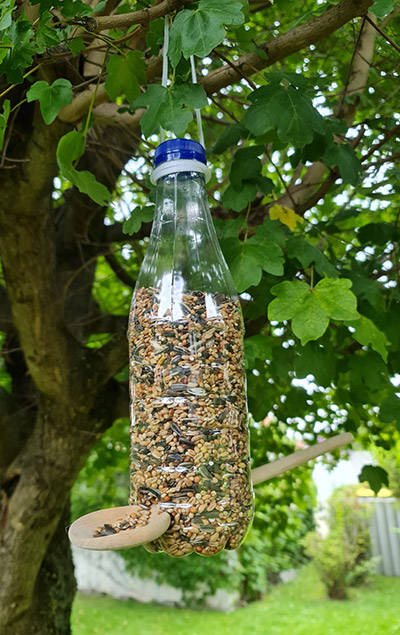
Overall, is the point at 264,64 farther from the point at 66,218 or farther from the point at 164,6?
the point at 66,218

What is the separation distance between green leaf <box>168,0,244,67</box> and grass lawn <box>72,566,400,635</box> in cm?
725

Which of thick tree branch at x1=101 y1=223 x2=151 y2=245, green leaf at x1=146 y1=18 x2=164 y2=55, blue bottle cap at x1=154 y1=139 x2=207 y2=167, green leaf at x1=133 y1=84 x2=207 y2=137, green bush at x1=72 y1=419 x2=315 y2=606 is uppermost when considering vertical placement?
thick tree branch at x1=101 y1=223 x2=151 y2=245

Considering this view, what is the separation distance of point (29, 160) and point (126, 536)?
5.29 ft

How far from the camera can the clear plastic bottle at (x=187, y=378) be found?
1.23m

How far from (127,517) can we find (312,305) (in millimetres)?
602

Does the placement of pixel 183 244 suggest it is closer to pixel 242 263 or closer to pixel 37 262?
pixel 242 263

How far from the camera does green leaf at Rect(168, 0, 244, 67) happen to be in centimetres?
109

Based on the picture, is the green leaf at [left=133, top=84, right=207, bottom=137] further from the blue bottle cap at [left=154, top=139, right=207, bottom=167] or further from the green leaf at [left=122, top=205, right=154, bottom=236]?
the green leaf at [left=122, top=205, right=154, bottom=236]

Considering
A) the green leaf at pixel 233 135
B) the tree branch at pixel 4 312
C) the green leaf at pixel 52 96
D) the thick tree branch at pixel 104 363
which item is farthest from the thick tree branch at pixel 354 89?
the tree branch at pixel 4 312

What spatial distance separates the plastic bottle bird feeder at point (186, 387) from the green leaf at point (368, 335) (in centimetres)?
39

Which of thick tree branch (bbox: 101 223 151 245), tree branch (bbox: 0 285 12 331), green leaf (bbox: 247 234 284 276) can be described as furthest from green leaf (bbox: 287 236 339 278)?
tree branch (bbox: 0 285 12 331)

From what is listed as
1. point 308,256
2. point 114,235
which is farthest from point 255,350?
point 114,235

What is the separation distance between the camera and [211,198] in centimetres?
227

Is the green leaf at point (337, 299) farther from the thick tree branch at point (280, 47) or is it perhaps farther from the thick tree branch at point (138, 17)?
the thick tree branch at point (138, 17)
